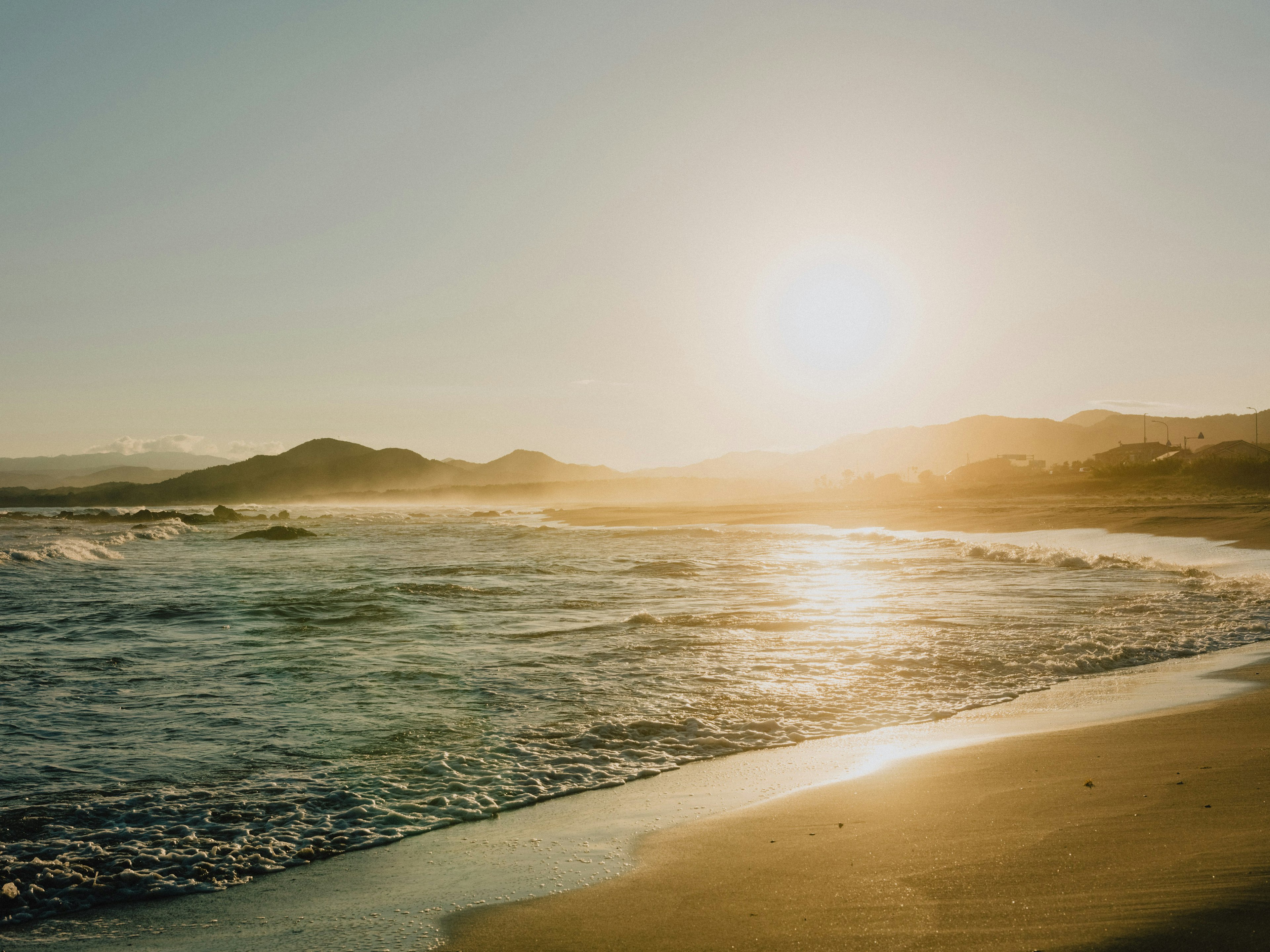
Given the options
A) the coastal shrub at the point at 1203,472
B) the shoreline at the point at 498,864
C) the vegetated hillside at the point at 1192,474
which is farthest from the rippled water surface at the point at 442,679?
the coastal shrub at the point at 1203,472

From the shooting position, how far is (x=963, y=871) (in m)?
4.24

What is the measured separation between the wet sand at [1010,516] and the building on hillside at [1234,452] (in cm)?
892

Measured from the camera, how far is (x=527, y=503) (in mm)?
173375

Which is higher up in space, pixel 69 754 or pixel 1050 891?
pixel 1050 891

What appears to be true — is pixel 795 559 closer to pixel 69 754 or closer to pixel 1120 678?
pixel 1120 678

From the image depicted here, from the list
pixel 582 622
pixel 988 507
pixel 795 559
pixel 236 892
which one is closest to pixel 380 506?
pixel 988 507

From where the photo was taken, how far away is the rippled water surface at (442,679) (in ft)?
19.0

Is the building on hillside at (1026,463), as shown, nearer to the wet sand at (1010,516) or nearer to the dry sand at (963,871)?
the wet sand at (1010,516)

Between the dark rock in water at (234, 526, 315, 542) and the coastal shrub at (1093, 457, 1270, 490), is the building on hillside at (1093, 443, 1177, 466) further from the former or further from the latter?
the dark rock in water at (234, 526, 315, 542)

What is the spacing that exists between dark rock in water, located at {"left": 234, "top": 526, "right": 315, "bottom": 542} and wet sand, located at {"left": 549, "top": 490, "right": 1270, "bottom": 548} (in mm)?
23673

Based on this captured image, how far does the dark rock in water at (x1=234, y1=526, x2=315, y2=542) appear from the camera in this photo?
4675 centimetres

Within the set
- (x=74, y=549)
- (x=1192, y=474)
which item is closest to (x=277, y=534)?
(x=74, y=549)

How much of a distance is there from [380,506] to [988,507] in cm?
11353

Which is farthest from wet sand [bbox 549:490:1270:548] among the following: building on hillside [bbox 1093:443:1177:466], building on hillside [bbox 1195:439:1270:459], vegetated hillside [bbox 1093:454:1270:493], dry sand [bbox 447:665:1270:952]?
building on hillside [bbox 1093:443:1177:466]
